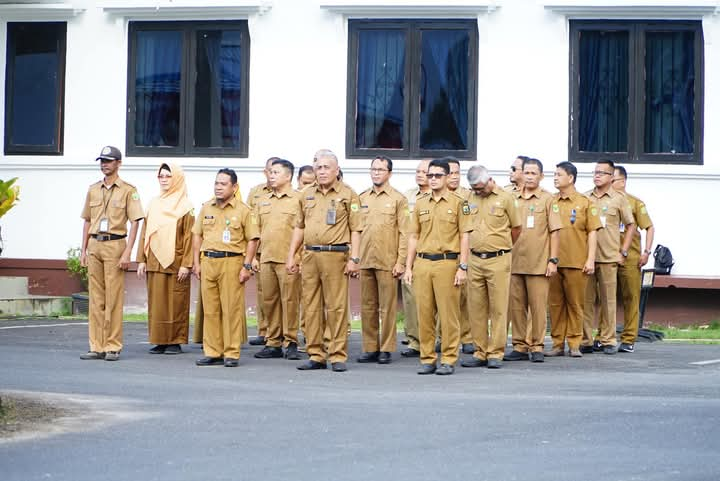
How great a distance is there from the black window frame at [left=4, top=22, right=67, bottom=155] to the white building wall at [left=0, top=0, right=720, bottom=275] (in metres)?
0.12

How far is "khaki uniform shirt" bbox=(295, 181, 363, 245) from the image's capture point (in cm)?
1540

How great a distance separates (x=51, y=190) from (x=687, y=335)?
9.70 m

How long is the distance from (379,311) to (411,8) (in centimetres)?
683

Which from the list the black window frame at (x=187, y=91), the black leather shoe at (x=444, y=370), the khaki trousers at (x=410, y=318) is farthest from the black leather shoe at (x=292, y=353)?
the black window frame at (x=187, y=91)

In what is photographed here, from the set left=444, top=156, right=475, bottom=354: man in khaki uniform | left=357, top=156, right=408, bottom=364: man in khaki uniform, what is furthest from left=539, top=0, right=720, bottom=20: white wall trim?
left=357, top=156, right=408, bottom=364: man in khaki uniform

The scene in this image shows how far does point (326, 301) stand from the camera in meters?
15.5

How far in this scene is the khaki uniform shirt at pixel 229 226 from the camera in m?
15.6

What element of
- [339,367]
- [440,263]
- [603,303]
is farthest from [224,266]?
[603,303]

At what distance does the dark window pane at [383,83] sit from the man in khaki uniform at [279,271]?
18.6 ft

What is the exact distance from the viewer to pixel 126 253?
15898mm

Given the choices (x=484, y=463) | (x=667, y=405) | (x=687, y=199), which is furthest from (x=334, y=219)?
(x=687, y=199)

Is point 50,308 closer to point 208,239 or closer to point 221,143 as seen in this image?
point 221,143

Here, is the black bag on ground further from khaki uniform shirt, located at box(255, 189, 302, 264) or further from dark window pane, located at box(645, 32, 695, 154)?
khaki uniform shirt, located at box(255, 189, 302, 264)

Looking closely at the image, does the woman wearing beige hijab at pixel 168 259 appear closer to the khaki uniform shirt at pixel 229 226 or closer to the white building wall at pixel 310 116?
the khaki uniform shirt at pixel 229 226
